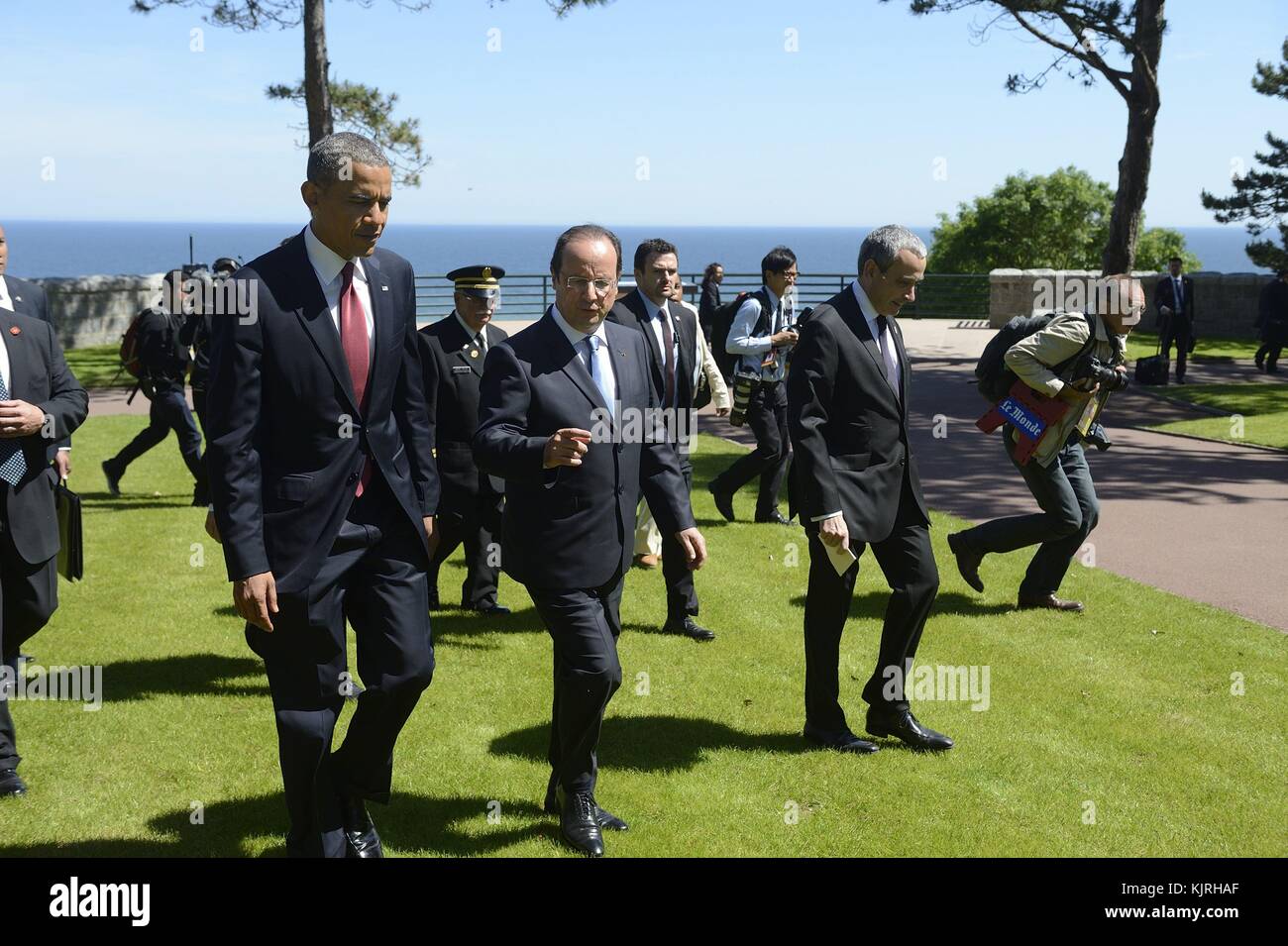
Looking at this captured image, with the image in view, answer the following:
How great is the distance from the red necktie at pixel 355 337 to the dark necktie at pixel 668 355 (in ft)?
11.3

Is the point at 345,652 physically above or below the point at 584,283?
below

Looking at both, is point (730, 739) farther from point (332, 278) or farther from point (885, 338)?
point (332, 278)

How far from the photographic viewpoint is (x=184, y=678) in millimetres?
6859

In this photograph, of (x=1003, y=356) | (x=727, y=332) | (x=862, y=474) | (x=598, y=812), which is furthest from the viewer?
(x=727, y=332)

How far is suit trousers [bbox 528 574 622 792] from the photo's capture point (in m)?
4.60

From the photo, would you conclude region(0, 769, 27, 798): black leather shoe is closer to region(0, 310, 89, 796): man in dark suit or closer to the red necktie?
region(0, 310, 89, 796): man in dark suit

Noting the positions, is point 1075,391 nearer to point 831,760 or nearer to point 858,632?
point 858,632

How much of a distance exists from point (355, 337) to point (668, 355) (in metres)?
3.71

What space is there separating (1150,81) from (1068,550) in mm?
16759

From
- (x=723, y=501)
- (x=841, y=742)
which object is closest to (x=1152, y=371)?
(x=723, y=501)

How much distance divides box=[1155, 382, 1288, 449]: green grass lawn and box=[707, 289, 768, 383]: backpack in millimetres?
7215

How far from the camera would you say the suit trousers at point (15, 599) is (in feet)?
17.3

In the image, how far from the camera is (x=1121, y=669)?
705cm

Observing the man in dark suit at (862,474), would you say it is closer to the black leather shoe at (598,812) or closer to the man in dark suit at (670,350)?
the black leather shoe at (598,812)
